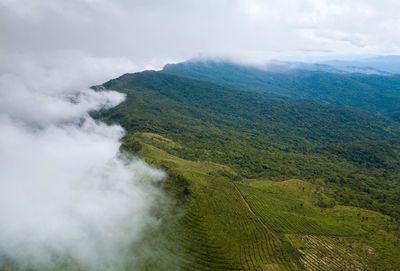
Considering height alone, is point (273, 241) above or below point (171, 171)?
below

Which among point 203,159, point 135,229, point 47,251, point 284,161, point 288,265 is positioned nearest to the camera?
point 288,265

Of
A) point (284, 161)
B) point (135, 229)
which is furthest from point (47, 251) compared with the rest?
point (284, 161)

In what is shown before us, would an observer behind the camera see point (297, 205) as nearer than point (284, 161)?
Yes

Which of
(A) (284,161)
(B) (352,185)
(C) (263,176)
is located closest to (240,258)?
(C) (263,176)

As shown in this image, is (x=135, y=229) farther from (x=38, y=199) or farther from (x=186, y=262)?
(x=38, y=199)

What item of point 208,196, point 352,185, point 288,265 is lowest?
point 352,185

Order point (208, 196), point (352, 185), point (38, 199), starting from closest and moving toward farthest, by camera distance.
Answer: point (208, 196) → point (38, 199) → point (352, 185)

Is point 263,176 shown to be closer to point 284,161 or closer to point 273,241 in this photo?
point 284,161
